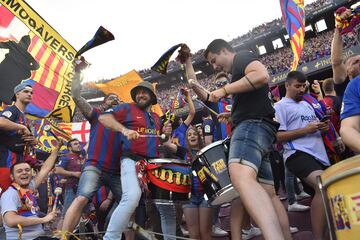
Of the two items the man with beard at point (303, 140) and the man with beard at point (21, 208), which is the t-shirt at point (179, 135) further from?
the man with beard at point (21, 208)

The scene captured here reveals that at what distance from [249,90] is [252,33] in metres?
37.7

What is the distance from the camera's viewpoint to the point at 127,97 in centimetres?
952

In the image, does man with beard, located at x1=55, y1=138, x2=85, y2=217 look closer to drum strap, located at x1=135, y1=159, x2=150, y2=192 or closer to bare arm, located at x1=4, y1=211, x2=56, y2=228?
bare arm, located at x1=4, y1=211, x2=56, y2=228

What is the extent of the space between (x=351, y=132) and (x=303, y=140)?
50.5 inches

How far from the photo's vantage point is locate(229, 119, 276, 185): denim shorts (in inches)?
95.5

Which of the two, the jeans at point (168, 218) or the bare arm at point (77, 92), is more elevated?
the bare arm at point (77, 92)

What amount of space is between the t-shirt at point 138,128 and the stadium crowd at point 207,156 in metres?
0.01

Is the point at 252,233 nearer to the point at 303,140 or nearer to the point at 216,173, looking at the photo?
the point at 303,140

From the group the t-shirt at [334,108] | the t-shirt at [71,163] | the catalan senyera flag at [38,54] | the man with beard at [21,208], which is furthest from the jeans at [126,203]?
the catalan senyera flag at [38,54]

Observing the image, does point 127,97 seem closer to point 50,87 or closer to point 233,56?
point 50,87

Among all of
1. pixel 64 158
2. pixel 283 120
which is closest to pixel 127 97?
pixel 64 158

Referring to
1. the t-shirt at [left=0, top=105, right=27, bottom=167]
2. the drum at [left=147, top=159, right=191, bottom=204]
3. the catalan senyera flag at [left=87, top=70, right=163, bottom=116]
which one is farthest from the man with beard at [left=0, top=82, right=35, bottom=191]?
the catalan senyera flag at [left=87, top=70, right=163, bottom=116]

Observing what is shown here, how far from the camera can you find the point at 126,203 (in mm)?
3314

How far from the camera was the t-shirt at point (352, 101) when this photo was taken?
7.86 feet
